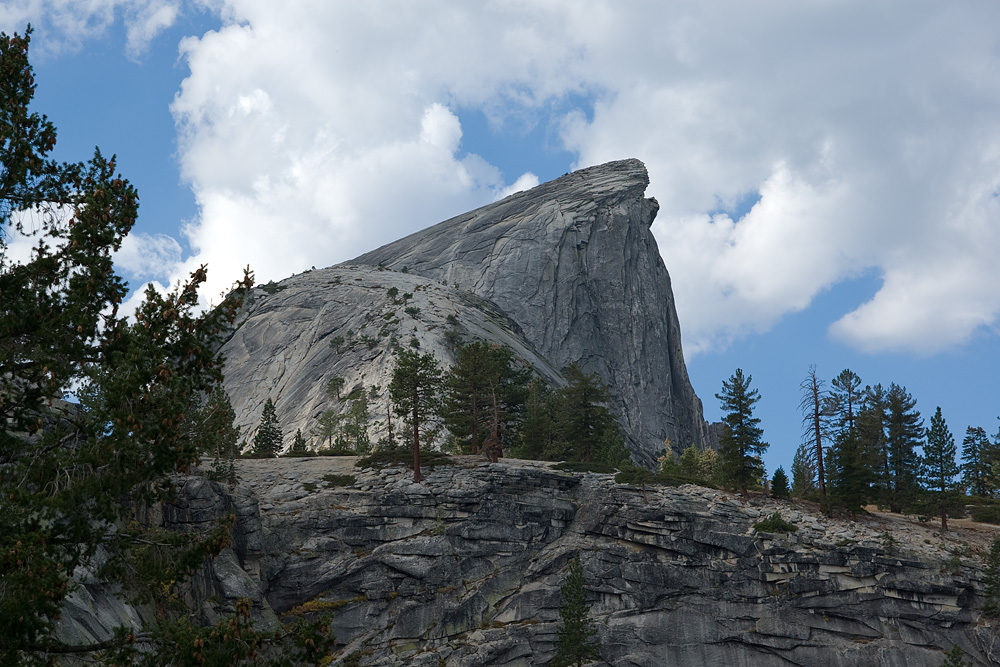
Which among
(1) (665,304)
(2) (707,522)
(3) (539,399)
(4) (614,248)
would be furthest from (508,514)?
(1) (665,304)

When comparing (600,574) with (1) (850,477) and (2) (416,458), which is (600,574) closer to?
(2) (416,458)

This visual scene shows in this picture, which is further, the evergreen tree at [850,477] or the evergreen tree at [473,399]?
the evergreen tree at [473,399]

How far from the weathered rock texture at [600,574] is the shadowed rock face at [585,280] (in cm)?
11371

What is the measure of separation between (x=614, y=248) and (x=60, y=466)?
590 ft

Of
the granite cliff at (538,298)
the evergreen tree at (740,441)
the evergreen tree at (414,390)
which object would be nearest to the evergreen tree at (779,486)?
the evergreen tree at (740,441)

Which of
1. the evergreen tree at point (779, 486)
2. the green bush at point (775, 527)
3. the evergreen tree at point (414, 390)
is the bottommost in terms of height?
the green bush at point (775, 527)

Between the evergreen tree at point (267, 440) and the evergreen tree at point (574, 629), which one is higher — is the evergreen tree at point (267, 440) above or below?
above

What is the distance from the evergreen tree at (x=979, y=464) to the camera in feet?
260

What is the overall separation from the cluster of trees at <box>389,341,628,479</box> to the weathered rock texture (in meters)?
6.37

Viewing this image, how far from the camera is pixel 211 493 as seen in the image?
4938cm

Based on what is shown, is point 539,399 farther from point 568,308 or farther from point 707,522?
point 568,308

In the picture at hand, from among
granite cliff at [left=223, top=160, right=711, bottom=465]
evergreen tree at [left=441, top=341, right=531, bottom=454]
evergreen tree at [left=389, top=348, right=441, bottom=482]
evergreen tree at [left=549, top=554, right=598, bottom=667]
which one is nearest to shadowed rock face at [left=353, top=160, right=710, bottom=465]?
granite cliff at [left=223, top=160, right=711, bottom=465]

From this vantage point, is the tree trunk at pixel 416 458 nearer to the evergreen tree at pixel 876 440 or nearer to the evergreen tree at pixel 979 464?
the evergreen tree at pixel 876 440

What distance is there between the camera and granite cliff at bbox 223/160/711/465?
13250cm
